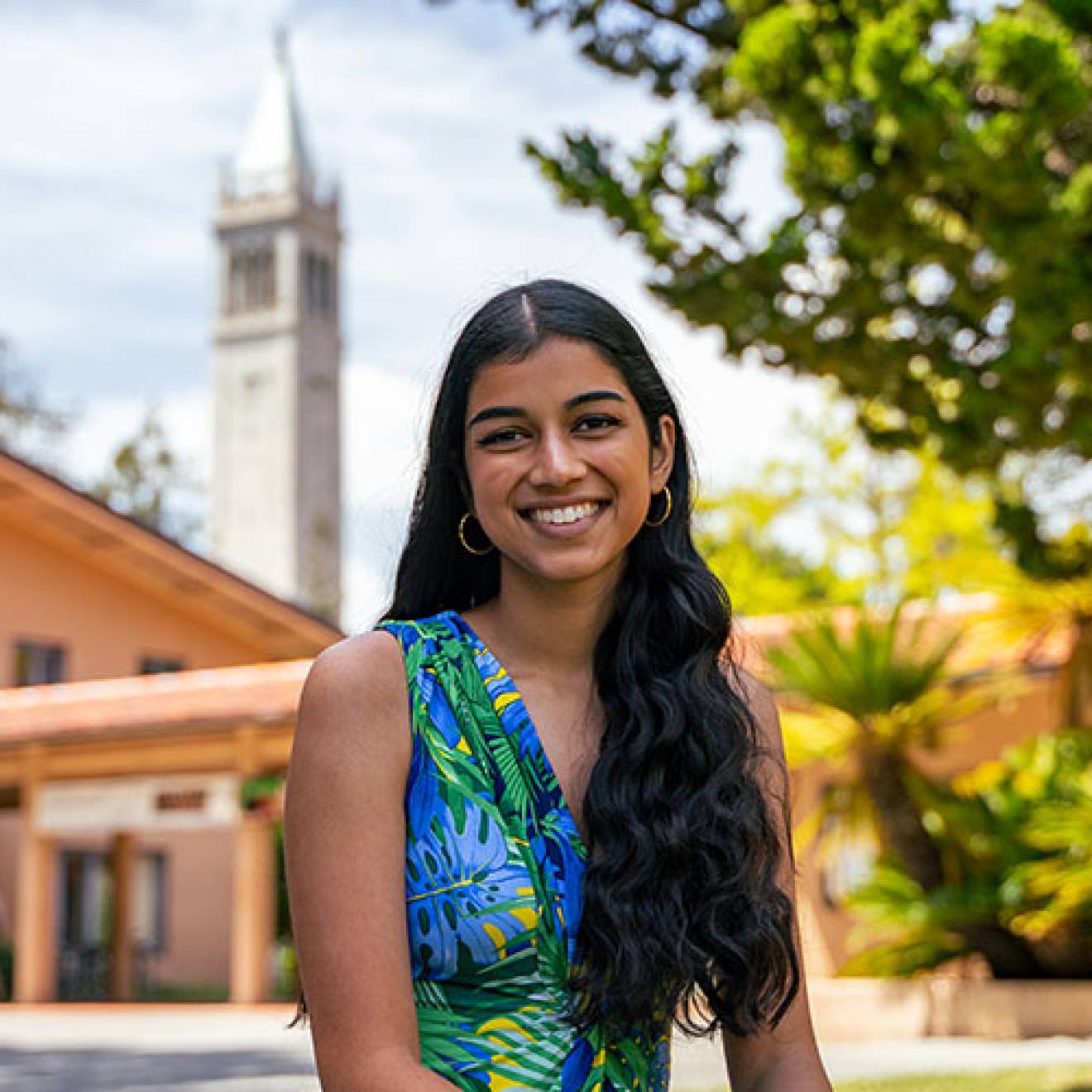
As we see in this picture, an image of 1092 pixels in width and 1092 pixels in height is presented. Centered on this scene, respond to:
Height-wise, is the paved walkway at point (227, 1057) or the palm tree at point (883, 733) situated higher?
the palm tree at point (883, 733)

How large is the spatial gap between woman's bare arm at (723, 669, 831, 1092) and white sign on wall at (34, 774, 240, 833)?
18.3m

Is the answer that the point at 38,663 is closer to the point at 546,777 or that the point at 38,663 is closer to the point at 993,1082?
the point at 993,1082

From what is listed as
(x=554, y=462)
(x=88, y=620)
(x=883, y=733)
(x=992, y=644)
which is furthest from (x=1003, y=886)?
(x=88, y=620)

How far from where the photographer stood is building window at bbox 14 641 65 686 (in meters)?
25.7

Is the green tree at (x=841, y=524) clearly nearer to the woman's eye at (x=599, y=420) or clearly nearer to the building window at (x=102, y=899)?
the building window at (x=102, y=899)

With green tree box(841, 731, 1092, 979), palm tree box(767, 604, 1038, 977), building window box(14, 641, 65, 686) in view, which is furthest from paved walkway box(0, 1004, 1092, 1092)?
building window box(14, 641, 65, 686)

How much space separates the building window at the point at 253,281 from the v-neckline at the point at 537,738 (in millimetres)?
97453

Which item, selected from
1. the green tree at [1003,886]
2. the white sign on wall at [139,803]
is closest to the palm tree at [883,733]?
the green tree at [1003,886]

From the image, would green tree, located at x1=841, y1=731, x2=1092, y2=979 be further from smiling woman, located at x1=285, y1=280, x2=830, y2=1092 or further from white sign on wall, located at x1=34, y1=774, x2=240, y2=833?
smiling woman, located at x1=285, y1=280, x2=830, y2=1092

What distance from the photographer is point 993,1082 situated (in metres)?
10.5

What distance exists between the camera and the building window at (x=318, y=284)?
98.9 metres

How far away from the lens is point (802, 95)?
841 cm

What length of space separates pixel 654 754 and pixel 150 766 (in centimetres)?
1967

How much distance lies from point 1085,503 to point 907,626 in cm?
1160
